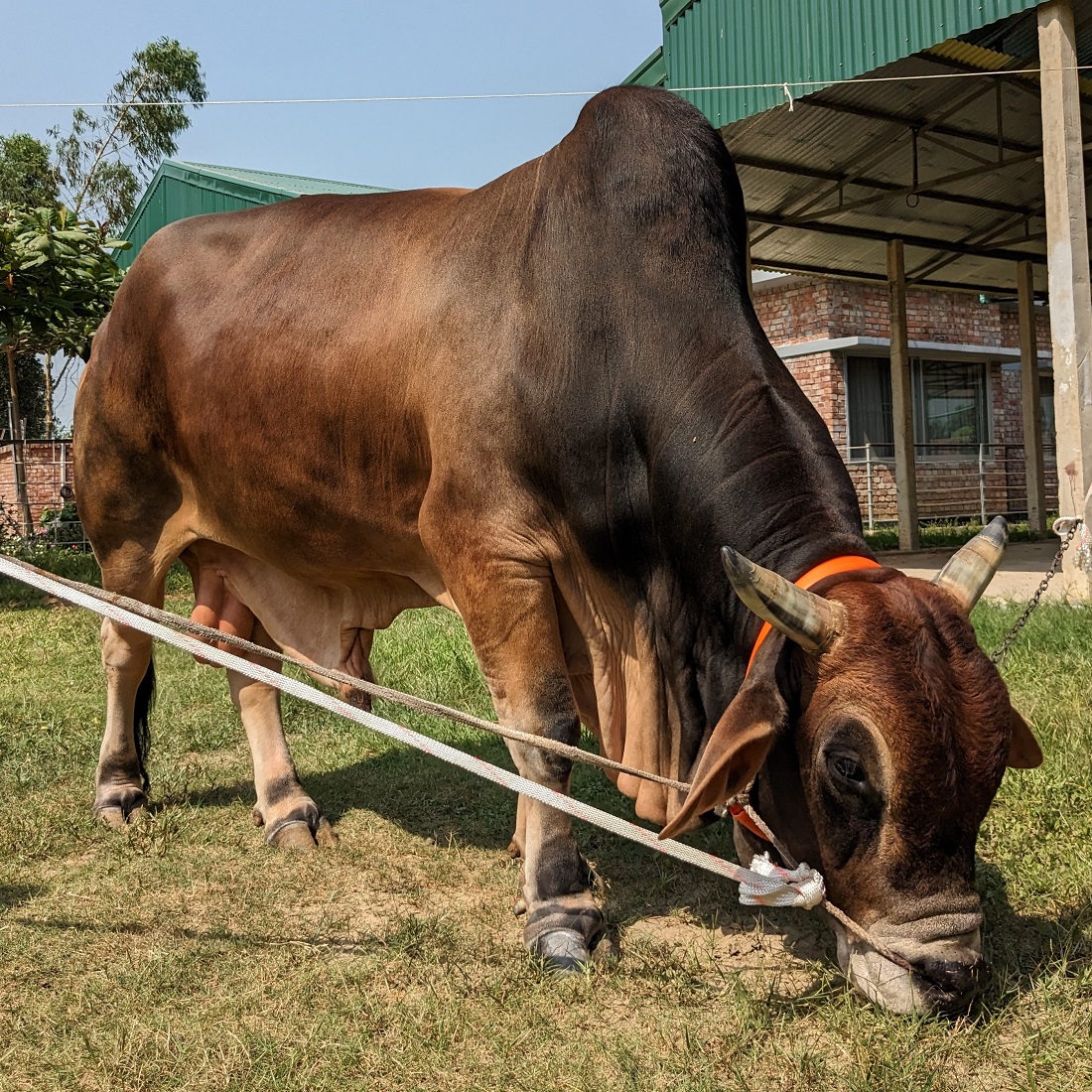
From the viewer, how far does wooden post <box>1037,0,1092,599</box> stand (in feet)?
22.2

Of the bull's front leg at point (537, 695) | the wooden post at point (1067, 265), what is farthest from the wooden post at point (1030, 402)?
the bull's front leg at point (537, 695)

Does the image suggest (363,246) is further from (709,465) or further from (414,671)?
(414,671)

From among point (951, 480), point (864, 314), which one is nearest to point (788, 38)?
point (864, 314)

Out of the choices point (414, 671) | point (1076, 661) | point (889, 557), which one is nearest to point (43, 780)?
point (414, 671)

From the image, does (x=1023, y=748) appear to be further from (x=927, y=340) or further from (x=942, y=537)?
(x=927, y=340)

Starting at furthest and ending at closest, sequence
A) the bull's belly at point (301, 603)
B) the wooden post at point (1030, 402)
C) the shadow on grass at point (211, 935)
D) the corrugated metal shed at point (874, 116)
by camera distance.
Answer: the wooden post at point (1030, 402) < the corrugated metal shed at point (874, 116) < the bull's belly at point (301, 603) < the shadow on grass at point (211, 935)

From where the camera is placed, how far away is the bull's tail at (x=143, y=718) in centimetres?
482

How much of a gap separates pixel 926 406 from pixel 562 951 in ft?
58.2

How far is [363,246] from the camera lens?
380 centimetres

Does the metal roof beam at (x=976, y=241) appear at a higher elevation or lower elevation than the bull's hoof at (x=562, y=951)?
higher

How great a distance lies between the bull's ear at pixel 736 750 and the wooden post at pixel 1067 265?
4.86 meters

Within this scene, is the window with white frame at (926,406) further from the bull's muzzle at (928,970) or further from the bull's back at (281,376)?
the bull's muzzle at (928,970)

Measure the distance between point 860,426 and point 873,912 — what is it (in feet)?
54.7

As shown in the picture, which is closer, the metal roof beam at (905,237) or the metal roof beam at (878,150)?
the metal roof beam at (878,150)
